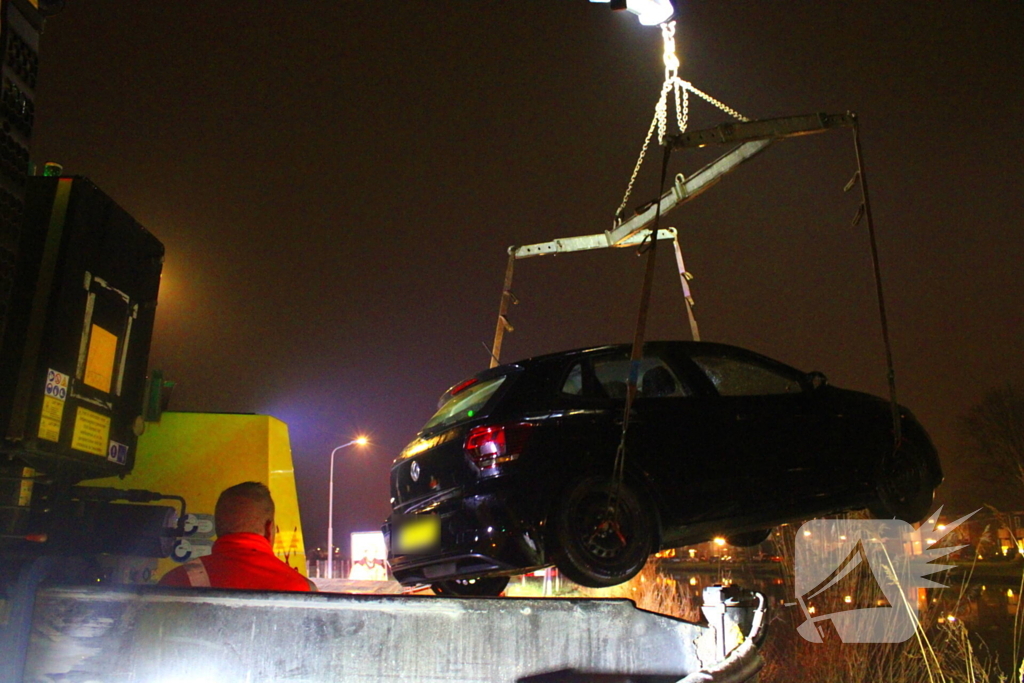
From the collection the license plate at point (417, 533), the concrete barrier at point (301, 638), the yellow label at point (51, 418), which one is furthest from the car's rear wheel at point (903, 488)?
the yellow label at point (51, 418)

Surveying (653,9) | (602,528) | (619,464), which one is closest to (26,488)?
(602,528)

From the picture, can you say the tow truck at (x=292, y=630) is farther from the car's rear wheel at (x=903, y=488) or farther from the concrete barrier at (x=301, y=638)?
the car's rear wheel at (x=903, y=488)

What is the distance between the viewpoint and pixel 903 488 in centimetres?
579

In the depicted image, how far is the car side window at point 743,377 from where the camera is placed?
5.36 metres

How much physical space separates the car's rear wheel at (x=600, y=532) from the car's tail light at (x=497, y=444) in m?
0.37

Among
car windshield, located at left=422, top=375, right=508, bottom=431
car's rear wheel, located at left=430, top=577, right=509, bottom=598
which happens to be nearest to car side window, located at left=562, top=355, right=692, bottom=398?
car windshield, located at left=422, top=375, right=508, bottom=431

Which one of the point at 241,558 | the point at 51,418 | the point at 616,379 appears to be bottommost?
the point at 241,558

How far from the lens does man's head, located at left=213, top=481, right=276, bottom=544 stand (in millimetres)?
3463

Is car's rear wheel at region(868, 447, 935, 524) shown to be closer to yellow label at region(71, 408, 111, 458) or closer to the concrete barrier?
the concrete barrier

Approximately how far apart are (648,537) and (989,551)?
18.6 feet

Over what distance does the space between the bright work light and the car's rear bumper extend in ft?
10.5

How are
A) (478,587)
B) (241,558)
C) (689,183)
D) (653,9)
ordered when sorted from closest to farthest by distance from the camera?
(241,558) < (653,9) < (478,587) < (689,183)

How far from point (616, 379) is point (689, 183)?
10.2ft

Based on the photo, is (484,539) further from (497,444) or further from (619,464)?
(619,464)
